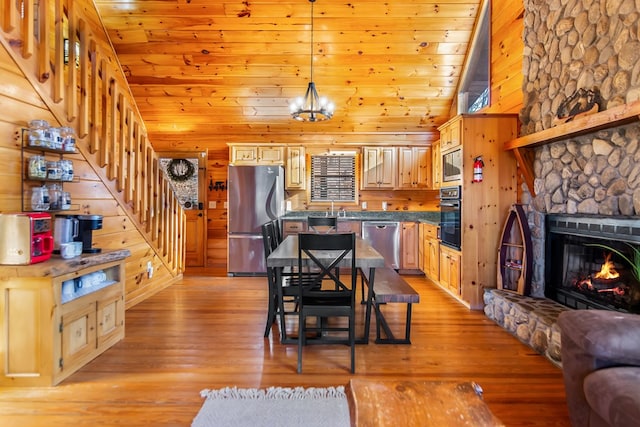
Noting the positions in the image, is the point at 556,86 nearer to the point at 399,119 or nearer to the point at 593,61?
the point at 593,61

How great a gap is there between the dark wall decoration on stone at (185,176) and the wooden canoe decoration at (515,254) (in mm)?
5149

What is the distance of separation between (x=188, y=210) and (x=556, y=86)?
5.79m

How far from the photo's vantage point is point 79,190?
3156 millimetres

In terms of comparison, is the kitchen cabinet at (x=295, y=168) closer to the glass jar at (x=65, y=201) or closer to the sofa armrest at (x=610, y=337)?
the glass jar at (x=65, y=201)

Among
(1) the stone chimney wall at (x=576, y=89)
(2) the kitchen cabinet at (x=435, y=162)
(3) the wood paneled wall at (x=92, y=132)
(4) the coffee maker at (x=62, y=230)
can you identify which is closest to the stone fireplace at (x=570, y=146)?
(1) the stone chimney wall at (x=576, y=89)

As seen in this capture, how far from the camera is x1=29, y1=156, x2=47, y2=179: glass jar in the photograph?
251 centimetres

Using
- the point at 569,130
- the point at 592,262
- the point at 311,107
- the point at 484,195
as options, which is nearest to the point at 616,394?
the point at 592,262

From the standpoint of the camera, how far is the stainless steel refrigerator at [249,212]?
5578 mm

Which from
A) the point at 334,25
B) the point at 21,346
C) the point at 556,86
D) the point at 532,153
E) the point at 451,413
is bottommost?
the point at 21,346

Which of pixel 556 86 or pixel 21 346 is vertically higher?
pixel 556 86

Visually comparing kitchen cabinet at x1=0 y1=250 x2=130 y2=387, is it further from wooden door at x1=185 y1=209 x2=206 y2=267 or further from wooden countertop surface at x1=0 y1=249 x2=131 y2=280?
wooden door at x1=185 y1=209 x2=206 y2=267

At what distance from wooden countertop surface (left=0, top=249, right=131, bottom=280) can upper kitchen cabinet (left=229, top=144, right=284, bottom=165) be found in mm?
3592

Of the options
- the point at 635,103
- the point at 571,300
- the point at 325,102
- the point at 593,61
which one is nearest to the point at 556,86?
the point at 593,61

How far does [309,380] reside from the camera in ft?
7.51
